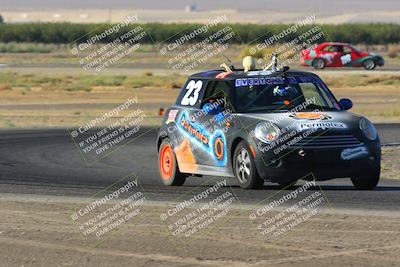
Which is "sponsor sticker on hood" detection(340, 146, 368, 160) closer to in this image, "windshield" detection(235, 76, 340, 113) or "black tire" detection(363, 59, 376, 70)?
"windshield" detection(235, 76, 340, 113)

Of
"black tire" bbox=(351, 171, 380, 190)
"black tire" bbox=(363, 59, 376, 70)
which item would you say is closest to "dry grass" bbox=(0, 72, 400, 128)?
"black tire" bbox=(363, 59, 376, 70)

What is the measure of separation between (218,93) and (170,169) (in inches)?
55.3

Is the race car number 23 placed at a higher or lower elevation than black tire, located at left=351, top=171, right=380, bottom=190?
higher

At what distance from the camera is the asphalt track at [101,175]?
47.2 feet

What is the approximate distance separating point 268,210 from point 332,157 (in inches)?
75.1

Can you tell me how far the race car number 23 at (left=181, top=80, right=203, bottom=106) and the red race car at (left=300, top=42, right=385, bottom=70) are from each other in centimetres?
5236

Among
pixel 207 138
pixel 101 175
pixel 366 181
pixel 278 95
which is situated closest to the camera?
pixel 366 181

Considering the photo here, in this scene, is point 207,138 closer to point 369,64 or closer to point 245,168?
point 245,168

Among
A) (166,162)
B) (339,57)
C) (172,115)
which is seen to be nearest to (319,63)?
(339,57)

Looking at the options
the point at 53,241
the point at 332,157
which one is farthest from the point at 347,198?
the point at 53,241

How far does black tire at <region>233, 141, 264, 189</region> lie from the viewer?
1455 cm

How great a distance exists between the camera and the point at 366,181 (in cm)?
1516

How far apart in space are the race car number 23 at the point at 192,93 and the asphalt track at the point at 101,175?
4.01ft

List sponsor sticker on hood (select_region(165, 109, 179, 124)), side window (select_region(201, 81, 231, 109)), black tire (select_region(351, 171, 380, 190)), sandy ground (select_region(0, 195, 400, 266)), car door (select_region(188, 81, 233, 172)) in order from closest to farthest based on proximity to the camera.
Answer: sandy ground (select_region(0, 195, 400, 266)) → black tire (select_region(351, 171, 380, 190)) → car door (select_region(188, 81, 233, 172)) → side window (select_region(201, 81, 231, 109)) → sponsor sticker on hood (select_region(165, 109, 179, 124))
